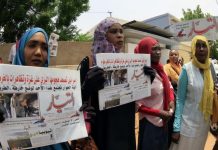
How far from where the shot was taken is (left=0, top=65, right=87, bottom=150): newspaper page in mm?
2135

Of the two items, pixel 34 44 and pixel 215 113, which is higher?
pixel 34 44

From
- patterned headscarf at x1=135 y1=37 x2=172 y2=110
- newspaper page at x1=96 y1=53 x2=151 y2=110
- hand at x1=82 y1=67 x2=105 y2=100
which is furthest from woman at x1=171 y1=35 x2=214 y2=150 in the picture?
hand at x1=82 y1=67 x2=105 y2=100

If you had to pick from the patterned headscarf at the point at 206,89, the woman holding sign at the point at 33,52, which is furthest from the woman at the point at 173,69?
the woman holding sign at the point at 33,52

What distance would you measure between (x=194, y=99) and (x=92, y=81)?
1.70 metres

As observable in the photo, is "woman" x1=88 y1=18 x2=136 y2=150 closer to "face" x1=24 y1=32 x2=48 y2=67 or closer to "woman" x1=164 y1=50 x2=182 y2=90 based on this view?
"face" x1=24 y1=32 x2=48 y2=67

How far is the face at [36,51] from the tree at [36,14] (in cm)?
1143

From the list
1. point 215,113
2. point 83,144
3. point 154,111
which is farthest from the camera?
point 215,113

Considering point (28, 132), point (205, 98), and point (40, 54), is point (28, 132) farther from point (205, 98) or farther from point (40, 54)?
point (205, 98)

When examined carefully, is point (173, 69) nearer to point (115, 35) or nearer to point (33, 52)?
point (115, 35)

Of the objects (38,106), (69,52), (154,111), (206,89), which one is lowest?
(154,111)

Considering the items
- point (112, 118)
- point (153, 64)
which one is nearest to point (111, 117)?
point (112, 118)

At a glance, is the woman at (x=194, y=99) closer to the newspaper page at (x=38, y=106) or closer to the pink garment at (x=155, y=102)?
the pink garment at (x=155, y=102)

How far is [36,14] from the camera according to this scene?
14195 mm

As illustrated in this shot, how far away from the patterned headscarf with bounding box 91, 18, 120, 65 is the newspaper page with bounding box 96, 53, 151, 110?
89 mm
